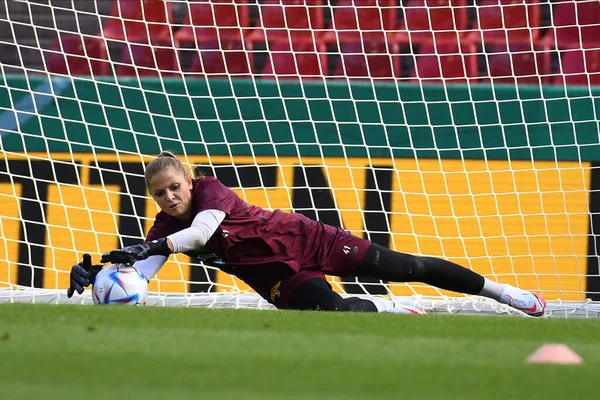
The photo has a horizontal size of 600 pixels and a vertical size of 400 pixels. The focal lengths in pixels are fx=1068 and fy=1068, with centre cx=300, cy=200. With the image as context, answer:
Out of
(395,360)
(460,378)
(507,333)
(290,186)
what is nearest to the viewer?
(460,378)

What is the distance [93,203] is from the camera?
7.06m

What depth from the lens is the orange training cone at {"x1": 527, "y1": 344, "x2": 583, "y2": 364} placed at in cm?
310

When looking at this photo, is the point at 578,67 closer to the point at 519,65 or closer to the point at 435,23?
the point at 519,65

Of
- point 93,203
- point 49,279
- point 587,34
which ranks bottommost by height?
point 49,279

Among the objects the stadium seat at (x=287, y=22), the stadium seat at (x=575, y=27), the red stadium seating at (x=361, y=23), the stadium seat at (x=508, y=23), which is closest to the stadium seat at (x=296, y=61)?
the stadium seat at (x=287, y=22)

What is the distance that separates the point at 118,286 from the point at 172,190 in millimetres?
509

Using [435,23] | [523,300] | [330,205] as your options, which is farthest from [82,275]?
[435,23]

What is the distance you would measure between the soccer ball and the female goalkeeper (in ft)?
0.27

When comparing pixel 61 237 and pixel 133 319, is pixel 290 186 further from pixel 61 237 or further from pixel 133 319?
pixel 133 319

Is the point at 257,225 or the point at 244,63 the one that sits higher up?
the point at 244,63

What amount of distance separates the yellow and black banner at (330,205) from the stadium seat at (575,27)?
4.86 feet

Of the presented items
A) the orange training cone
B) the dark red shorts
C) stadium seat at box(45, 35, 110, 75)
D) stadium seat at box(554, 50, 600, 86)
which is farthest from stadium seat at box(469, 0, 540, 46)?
the orange training cone

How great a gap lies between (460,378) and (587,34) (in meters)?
5.80

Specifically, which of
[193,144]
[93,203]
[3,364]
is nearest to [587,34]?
[193,144]
